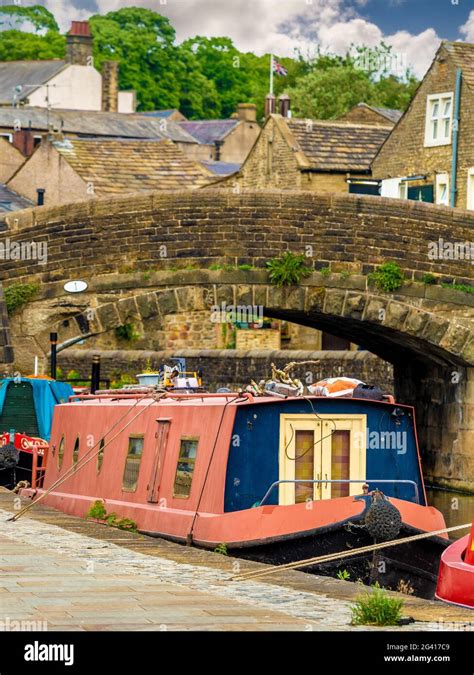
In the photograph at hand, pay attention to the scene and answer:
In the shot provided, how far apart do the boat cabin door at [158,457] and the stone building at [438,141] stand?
2234cm

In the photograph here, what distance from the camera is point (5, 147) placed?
53.6 m

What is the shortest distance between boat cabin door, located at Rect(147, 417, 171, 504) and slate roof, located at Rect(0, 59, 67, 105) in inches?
2509

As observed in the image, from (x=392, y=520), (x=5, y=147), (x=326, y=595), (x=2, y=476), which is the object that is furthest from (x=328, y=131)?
(x=326, y=595)

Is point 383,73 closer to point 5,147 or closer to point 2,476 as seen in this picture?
point 5,147

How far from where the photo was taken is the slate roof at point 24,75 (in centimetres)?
8075

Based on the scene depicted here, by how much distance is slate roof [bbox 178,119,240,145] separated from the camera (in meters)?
76.9

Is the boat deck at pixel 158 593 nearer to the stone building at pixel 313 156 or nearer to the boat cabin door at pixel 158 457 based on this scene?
the boat cabin door at pixel 158 457

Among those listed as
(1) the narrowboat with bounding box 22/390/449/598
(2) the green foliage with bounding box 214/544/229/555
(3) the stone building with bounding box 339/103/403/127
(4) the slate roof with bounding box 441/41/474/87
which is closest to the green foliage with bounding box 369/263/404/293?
(1) the narrowboat with bounding box 22/390/449/598

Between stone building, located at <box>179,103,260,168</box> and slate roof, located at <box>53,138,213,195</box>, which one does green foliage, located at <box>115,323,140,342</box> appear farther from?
stone building, located at <box>179,103,260,168</box>

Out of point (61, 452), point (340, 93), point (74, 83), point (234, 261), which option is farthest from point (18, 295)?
point (74, 83)

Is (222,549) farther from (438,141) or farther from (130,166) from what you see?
(130,166)

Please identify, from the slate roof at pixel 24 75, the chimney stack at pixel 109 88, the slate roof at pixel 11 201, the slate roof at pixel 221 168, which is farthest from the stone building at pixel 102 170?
the chimney stack at pixel 109 88

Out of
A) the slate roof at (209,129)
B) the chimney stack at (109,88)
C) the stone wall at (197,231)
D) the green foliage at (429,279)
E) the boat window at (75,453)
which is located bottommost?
the boat window at (75,453)
